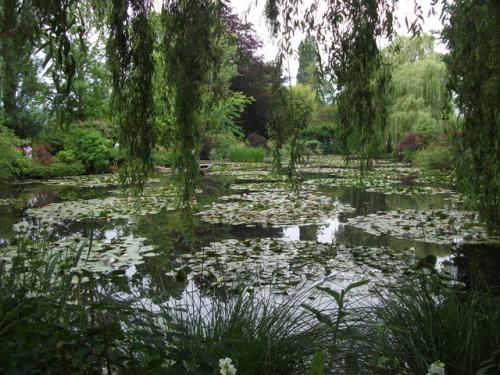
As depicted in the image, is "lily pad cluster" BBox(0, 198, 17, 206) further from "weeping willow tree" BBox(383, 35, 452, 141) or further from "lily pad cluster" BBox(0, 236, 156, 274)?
"weeping willow tree" BBox(383, 35, 452, 141)

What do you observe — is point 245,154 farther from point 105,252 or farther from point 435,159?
A: point 105,252

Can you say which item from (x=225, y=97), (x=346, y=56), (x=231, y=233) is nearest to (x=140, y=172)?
(x=225, y=97)

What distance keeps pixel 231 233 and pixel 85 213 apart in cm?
253

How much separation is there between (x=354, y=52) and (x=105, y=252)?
9.81 feet

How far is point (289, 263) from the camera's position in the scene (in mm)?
4074

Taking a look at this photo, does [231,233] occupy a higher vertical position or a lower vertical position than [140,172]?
lower

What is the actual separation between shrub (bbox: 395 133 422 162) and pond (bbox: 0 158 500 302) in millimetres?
8283

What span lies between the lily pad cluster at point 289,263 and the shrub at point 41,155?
1018 cm

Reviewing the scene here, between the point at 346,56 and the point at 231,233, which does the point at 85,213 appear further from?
the point at 346,56

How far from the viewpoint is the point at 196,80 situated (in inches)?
96.4

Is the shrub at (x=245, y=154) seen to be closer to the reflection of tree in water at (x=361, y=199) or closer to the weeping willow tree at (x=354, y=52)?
the reflection of tree in water at (x=361, y=199)

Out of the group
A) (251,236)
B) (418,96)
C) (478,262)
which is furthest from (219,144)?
(478,262)

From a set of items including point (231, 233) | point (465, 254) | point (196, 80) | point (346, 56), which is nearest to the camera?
point (196, 80)

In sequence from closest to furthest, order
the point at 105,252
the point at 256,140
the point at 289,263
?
1. the point at 289,263
2. the point at 105,252
3. the point at 256,140
